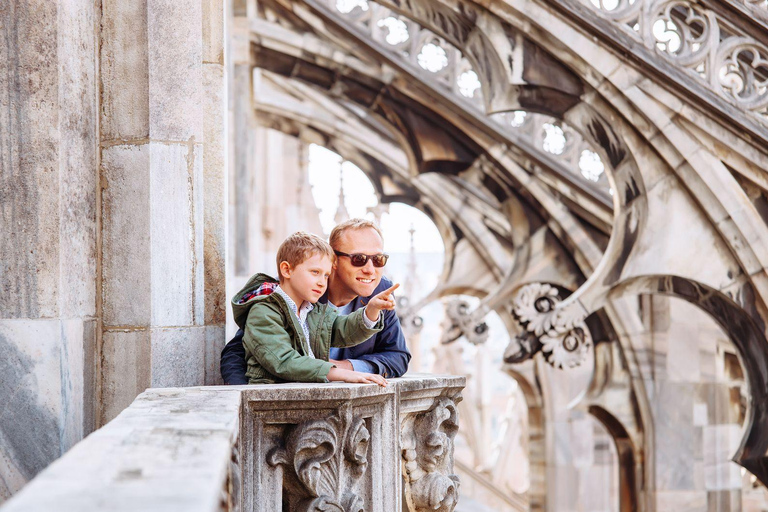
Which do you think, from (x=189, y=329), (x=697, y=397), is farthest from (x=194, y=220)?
(x=697, y=397)

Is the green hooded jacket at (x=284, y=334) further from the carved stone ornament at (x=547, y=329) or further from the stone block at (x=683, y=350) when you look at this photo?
the stone block at (x=683, y=350)

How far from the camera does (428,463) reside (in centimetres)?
284

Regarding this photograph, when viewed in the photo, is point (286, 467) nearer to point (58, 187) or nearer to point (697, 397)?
point (58, 187)

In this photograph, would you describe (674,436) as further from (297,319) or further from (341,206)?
(341,206)

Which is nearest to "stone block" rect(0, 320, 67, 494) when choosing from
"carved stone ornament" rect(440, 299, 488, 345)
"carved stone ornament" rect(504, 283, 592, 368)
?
"carved stone ornament" rect(504, 283, 592, 368)

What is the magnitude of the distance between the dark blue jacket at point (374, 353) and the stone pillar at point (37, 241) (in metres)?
0.40

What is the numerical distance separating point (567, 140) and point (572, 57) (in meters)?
2.07

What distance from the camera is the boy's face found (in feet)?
8.98

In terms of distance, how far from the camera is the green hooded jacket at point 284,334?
2.56 meters

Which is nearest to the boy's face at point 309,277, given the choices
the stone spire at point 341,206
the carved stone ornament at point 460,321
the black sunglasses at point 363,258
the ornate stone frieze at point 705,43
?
the black sunglasses at point 363,258

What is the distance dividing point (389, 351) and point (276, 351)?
459mm

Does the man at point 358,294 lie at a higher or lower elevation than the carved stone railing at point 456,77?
lower

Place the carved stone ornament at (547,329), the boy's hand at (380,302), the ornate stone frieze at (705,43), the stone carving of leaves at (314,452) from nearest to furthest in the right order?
the stone carving of leaves at (314,452) < the boy's hand at (380,302) < the ornate stone frieze at (705,43) < the carved stone ornament at (547,329)

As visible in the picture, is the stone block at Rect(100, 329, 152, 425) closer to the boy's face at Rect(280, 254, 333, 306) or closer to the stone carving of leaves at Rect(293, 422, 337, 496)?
the boy's face at Rect(280, 254, 333, 306)
